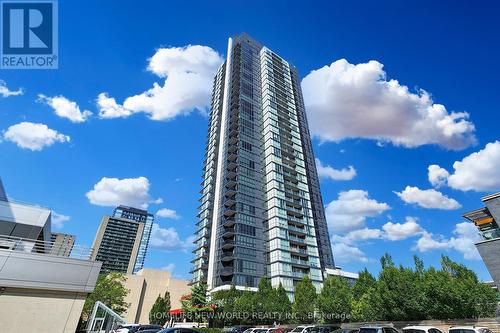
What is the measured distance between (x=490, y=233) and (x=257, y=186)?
5953 centimetres

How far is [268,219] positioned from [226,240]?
485 inches

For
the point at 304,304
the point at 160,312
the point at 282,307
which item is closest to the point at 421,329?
the point at 304,304

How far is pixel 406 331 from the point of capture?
1827cm

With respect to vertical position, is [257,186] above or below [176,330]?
above

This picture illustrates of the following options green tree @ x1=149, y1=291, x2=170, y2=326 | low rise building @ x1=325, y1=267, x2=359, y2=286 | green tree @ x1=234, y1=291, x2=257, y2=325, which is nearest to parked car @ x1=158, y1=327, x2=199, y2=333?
green tree @ x1=234, y1=291, x2=257, y2=325

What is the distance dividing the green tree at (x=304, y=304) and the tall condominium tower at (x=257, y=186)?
61.4ft

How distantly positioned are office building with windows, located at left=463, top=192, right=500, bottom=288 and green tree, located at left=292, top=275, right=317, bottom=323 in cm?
2678

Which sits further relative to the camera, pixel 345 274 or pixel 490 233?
pixel 345 274

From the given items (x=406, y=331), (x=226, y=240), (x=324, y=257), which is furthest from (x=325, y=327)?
(x=324, y=257)

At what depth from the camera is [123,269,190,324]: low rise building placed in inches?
3204

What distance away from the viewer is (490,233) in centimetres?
2042

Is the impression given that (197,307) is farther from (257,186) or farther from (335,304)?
(257,186)

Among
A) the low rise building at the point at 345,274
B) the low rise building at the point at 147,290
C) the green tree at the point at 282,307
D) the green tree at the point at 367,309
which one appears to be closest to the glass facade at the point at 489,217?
the green tree at the point at 367,309

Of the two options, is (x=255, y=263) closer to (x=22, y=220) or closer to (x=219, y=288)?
(x=219, y=288)
